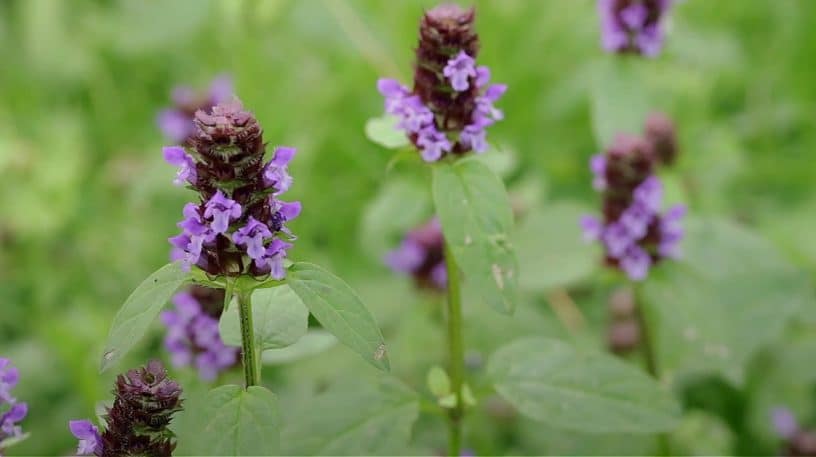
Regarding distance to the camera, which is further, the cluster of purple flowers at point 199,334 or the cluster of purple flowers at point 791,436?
the cluster of purple flowers at point 791,436

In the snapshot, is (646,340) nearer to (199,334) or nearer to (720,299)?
(720,299)

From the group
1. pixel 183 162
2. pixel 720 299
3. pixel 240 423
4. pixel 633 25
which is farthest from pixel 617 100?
pixel 240 423

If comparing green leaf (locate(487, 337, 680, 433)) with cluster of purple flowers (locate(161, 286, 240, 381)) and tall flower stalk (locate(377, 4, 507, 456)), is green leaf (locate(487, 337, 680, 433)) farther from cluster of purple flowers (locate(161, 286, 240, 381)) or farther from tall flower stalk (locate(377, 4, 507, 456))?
cluster of purple flowers (locate(161, 286, 240, 381))

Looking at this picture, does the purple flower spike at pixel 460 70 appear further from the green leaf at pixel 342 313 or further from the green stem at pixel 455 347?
the green leaf at pixel 342 313

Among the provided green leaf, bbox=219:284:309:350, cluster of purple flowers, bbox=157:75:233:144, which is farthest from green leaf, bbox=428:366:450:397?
cluster of purple flowers, bbox=157:75:233:144

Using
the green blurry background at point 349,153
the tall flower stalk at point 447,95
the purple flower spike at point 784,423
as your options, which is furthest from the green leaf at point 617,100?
the tall flower stalk at point 447,95
